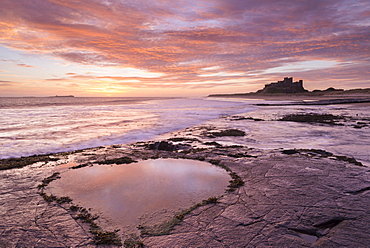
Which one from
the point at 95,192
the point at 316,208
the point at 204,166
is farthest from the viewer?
the point at 204,166

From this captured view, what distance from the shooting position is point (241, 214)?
400 cm

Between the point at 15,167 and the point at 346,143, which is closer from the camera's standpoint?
the point at 15,167

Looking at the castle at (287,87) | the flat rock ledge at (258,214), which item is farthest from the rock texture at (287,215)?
the castle at (287,87)

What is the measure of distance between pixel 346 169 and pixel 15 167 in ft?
34.0

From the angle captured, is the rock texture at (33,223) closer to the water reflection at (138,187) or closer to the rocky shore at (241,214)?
the rocky shore at (241,214)

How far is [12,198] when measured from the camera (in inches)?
190

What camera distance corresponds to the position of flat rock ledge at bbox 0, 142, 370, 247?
10.9 feet

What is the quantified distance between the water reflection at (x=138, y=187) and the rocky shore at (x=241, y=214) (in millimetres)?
254

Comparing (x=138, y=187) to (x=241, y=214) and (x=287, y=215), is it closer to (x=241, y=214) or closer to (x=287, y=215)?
(x=241, y=214)

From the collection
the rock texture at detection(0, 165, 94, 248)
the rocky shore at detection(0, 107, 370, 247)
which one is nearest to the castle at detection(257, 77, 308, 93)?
the rocky shore at detection(0, 107, 370, 247)

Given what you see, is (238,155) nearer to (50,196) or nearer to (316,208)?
(316,208)

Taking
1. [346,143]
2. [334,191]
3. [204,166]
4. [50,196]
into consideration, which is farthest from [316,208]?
[346,143]

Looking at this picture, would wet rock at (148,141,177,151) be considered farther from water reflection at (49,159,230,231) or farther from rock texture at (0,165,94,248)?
rock texture at (0,165,94,248)

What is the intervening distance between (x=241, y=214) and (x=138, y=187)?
264 centimetres
